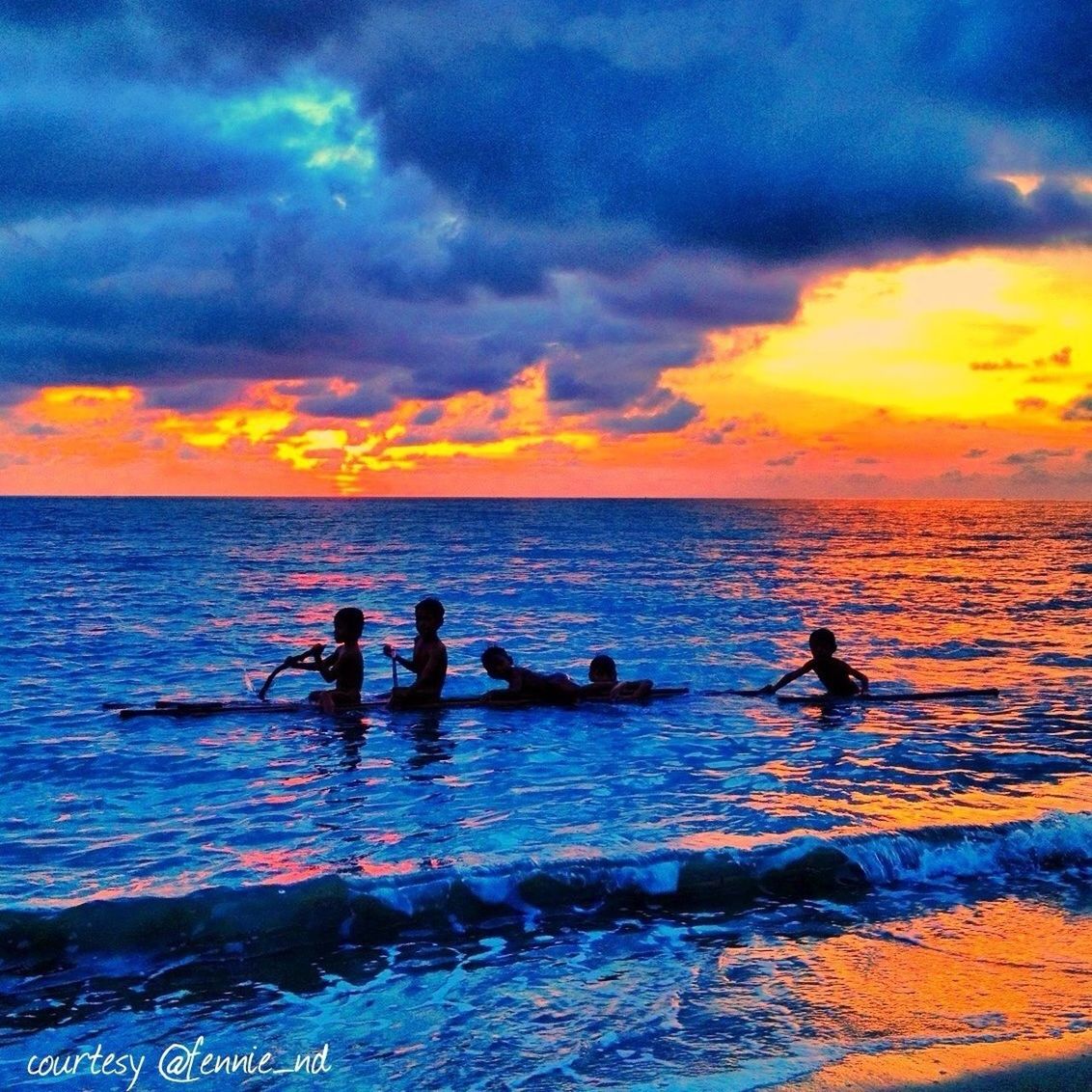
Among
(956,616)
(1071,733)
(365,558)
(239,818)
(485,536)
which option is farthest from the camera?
(485,536)

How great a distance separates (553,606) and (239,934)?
26434 millimetres

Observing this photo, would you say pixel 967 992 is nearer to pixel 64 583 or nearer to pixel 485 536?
pixel 64 583

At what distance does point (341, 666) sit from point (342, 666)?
0.05ft

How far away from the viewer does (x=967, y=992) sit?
5.70m

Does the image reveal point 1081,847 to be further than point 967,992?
Yes

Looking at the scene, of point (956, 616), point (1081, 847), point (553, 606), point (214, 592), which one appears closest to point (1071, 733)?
point (1081, 847)

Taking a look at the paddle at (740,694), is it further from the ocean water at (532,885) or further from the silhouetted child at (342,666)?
the silhouetted child at (342,666)

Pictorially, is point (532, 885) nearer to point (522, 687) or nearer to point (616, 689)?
point (522, 687)

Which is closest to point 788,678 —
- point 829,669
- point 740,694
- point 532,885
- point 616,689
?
point 829,669

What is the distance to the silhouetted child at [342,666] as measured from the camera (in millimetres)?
14336

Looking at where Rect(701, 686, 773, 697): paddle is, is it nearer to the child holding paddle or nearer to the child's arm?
the child's arm

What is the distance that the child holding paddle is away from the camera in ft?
47.0

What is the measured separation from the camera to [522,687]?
49.8 feet

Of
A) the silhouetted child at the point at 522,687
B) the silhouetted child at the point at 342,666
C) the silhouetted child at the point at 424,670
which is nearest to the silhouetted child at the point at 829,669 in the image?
the silhouetted child at the point at 522,687
